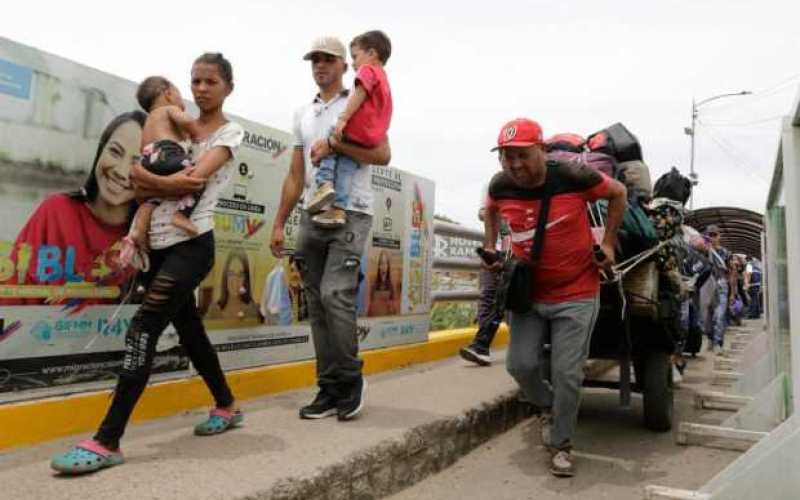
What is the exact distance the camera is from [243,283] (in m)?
4.30

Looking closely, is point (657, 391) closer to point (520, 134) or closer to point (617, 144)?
point (617, 144)

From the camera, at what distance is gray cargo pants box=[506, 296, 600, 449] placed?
3.57 m

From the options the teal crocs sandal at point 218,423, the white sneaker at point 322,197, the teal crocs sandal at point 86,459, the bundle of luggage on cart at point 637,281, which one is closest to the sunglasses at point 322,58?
the white sneaker at point 322,197

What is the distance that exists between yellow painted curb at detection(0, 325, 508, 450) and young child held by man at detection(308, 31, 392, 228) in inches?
49.9

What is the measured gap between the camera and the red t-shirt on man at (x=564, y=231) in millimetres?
3619

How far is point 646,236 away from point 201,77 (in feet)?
8.99

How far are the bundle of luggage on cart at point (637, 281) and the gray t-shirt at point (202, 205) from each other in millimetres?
1884

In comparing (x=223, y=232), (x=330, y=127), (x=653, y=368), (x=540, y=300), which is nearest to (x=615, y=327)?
(x=653, y=368)

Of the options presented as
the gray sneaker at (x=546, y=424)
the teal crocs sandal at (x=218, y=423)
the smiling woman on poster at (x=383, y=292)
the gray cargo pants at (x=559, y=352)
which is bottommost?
the gray sneaker at (x=546, y=424)

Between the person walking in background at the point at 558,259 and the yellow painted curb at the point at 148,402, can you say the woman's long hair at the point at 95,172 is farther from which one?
the person walking in background at the point at 558,259

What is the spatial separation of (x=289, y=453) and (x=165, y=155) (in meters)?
1.42

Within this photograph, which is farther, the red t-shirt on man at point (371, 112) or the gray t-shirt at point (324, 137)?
the gray t-shirt at point (324, 137)

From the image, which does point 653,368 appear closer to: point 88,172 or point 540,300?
point 540,300

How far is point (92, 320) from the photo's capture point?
11.0ft
